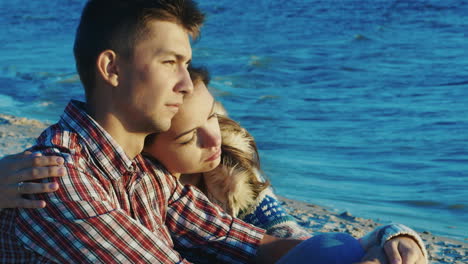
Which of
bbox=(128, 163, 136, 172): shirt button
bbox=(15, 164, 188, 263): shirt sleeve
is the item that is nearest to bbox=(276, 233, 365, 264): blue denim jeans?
bbox=(15, 164, 188, 263): shirt sleeve

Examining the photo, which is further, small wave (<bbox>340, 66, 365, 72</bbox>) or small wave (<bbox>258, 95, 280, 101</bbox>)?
small wave (<bbox>340, 66, 365, 72</bbox>)

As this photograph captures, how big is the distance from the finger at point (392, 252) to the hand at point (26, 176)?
3.95 feet

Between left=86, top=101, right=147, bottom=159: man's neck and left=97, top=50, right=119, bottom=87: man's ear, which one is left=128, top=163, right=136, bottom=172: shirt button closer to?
left=86, top=101, right=147, bottom=159: man's neck

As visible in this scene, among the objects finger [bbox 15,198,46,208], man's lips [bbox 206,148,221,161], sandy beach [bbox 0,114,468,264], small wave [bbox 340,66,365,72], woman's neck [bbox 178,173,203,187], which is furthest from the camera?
small wave [bbox 340,66,365,72]

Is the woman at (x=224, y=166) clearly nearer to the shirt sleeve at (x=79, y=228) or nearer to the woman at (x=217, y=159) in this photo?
the woman at (x=217, y=159)

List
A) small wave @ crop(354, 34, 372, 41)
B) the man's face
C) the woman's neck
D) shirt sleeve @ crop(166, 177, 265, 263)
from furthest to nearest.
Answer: small wave @ crop(354, 34, 372, 41), the woman's neck, shirt sleeve @ crop(166, 177, 265, 263), the man's face

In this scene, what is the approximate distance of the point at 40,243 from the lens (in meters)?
2.54

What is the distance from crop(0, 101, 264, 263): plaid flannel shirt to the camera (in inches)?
98.9

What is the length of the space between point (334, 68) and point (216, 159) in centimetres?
1101

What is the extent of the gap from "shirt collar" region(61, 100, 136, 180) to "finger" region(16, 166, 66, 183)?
25 centimetres

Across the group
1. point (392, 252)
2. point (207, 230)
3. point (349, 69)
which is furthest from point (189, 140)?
point (349, 69)

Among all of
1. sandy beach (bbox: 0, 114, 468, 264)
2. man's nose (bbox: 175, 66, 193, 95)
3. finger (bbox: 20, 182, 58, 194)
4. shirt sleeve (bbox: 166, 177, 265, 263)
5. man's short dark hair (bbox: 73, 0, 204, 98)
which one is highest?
man's short dark hair (bbox: 73, 0, 204, 98)

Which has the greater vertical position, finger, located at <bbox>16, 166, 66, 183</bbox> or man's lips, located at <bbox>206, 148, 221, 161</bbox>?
finger, located at <bbox>16, 166, 66, 183</bbox>

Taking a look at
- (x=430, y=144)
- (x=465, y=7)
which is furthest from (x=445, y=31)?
(x=430, y=144)
